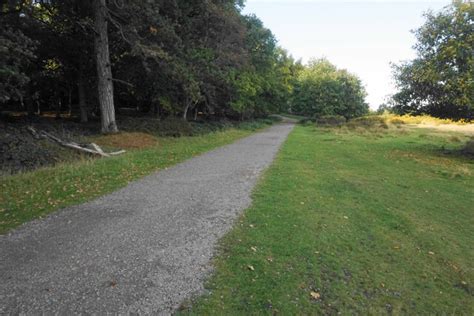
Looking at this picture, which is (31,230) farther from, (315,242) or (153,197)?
(315,242)

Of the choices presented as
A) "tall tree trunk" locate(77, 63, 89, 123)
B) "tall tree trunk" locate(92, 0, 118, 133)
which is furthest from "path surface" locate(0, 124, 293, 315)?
"tall tree trunk" locate(77, 63, 89, 123)

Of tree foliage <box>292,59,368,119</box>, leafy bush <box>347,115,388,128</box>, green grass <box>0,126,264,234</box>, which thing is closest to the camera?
green grass <box>0,126,264,234</box>

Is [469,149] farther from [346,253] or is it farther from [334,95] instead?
[334,95]

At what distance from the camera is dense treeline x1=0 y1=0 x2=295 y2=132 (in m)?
15.5

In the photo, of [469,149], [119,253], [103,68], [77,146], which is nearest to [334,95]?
[469,149]

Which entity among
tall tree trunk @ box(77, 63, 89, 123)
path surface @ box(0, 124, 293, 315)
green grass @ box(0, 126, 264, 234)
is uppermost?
tall tree trunk @ box(77, 63, 89, 123)

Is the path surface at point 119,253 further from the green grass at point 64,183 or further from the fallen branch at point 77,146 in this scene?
the fallen branch at point 77,146

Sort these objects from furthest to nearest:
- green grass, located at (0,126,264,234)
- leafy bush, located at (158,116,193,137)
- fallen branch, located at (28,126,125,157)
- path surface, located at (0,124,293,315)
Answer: leafy bush, located at (158,116,193,137) → fallen branch, located at (28,126,125,157) → green grass, located at (0,126,264,234) → path surface, located at (0,124,293,315)

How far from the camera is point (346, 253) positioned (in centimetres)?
462

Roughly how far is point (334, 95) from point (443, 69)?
38.3 meters

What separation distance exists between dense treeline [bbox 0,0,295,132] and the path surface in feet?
23.8

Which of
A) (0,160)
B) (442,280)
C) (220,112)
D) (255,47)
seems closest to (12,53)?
(0,160)

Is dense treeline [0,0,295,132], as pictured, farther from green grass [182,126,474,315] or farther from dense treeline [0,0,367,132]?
green grass [182,126,474,315]

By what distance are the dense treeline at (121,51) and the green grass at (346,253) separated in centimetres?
978
